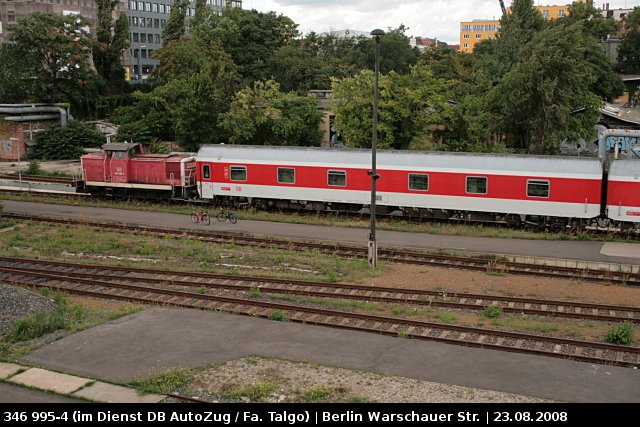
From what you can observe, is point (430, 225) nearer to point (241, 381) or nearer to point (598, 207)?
point (598, 207)

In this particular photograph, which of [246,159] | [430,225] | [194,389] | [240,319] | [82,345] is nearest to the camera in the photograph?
[194,389]

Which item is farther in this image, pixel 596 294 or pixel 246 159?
pixel 246 159

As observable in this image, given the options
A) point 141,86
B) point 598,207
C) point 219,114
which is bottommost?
point 598,207

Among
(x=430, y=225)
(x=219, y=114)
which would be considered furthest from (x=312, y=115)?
(x=430, y=225)

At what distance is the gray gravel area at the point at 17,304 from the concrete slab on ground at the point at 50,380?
12.4 feet

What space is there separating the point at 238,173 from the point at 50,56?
137 ft

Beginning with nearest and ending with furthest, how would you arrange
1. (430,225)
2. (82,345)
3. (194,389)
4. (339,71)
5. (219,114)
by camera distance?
1. (194,389)
2. (82,345)
3. (430,225)
4. (219,114)
5. (339,71)

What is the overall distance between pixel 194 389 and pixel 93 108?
228 ft

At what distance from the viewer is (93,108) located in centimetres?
7588

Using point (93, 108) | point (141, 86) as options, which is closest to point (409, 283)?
point (93, 108)

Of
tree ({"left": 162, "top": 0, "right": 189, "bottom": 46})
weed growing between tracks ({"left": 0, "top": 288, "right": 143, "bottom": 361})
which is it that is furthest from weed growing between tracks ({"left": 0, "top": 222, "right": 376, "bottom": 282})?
tree ({"left": 162, "top": 0, "right": 189, "bottom": 46})

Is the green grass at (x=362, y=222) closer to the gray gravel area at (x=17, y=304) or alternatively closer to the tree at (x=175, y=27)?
the gray gravel area at (x=17, y=304)

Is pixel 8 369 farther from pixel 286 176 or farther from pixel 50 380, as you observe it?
pixel 286 176
